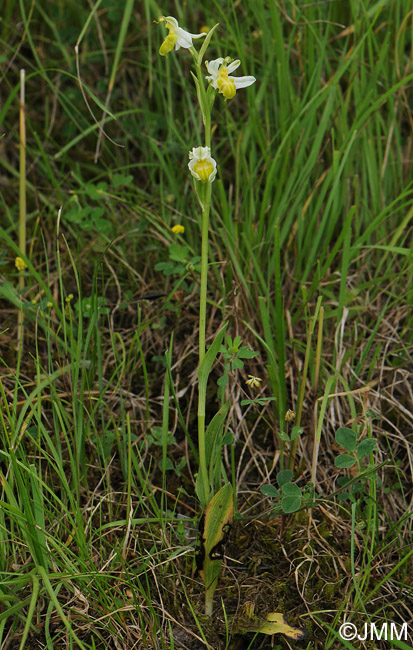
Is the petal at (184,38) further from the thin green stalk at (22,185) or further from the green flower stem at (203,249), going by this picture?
the thin green stalk at (22,185)

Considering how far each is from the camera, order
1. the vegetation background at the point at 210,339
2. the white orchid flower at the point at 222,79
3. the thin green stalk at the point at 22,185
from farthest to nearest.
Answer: the thin green stalk at the point at 22,185, the vegetation background at the point at 210,339, the white orchid flower at the point at 222,79

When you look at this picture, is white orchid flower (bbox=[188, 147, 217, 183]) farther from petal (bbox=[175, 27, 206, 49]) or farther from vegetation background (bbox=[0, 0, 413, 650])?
vegetation background (bbox=[0, 0, 413, 650])

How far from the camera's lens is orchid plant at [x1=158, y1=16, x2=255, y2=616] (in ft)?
3.98

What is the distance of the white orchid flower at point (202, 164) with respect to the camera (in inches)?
47.6

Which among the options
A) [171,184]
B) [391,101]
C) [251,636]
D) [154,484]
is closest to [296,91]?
[391,101]

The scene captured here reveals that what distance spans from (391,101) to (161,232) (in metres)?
0.86

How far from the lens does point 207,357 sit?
131 cm

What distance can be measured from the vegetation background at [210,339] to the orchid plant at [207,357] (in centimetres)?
9

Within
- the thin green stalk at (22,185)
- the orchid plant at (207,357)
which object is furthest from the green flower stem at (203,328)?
the thin green stalk at (22,185)

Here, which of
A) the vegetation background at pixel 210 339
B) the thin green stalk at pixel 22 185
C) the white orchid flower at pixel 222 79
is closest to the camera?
the white orchid flower at pixel 222 79

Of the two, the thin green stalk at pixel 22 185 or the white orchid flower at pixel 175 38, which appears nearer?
the white orchid flower at pixel 175 38

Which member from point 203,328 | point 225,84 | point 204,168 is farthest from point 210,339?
point 225,84

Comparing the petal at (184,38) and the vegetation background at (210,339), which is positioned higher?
the petal at (184,38)

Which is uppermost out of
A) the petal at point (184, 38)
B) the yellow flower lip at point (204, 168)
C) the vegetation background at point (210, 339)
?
the petal at point (184, 38)
